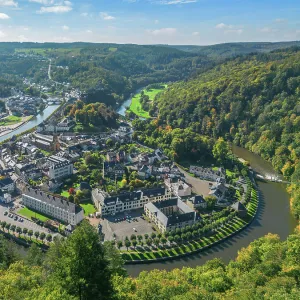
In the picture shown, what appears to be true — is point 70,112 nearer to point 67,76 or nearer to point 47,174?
point 47,174

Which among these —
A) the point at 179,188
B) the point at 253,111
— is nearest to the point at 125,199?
the point at 179,188

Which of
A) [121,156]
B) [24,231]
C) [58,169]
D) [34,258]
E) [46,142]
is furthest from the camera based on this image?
[46,142]

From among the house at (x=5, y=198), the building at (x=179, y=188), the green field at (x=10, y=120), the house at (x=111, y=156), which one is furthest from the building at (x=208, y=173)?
the green field at (x=10, y=120)

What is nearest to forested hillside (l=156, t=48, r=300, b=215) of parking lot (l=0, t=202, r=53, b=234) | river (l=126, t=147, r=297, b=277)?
river (l=126, t=147, r=297, b=277)

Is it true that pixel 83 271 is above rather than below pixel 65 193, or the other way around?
above

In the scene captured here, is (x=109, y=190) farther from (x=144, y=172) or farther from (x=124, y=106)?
(x=124, y=106)

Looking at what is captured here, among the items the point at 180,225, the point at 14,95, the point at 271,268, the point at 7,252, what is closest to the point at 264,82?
the point at 180,225
